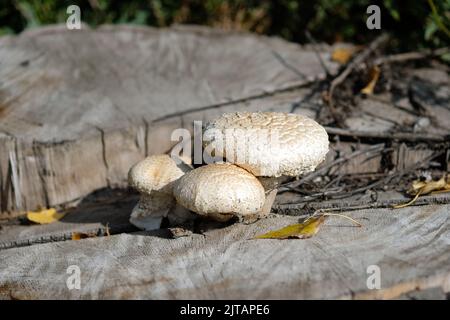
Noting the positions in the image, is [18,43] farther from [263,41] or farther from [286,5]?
[286,5]

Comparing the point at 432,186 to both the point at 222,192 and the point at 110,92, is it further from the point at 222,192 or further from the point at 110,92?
the point at 110,92

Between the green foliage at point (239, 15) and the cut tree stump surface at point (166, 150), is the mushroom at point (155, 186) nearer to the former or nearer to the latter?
the cut tree stump surface at point (166, 150)

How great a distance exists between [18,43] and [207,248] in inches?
123

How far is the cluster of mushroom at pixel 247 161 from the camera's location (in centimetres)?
269

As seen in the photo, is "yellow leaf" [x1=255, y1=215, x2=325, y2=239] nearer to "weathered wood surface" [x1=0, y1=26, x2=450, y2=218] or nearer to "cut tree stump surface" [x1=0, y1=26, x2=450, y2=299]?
"cut tree stump surface" [x1=0, y1=26, x2=450, y2=299]

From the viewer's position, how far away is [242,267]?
2.56 meters

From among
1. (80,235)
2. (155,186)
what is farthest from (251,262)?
(80,235)

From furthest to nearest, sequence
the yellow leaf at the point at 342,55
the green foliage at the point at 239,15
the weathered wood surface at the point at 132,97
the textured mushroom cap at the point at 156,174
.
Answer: the green foliage at the point at 239,15 → the yellow leaf at the point at 342,55 → the weathered wood surface at the point at 132,97 → the textured mushroom cap at the point at 156,174

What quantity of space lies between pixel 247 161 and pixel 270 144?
0.45ft

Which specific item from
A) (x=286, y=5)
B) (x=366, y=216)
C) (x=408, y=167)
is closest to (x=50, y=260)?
(x=366, y=216)

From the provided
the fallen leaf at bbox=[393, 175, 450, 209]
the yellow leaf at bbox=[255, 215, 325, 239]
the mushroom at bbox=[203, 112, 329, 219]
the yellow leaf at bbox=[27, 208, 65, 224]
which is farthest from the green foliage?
the yellow leaf at bbox=[255, 215, 325, 239]

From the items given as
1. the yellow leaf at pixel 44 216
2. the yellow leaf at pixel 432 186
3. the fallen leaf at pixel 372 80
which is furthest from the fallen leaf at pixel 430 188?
the yellow leaf at pixel 44 216

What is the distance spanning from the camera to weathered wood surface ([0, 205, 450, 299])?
238cm

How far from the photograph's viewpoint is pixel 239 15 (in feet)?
23.2
